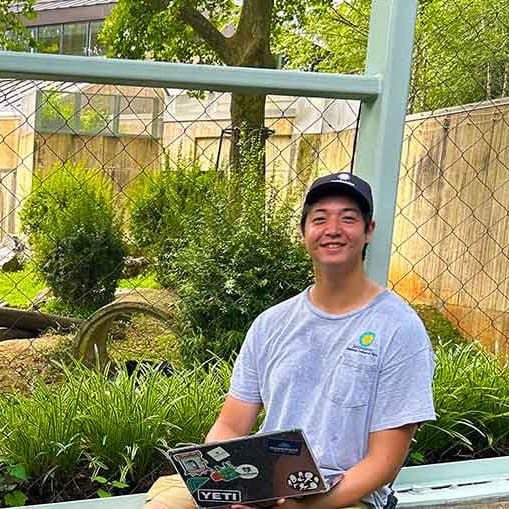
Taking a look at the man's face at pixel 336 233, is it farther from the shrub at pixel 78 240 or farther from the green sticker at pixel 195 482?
the shrub at pixel 78 240

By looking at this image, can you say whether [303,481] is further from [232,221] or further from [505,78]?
[505,78]

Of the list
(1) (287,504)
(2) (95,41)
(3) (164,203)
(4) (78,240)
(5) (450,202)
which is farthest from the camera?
(2) (95,41)

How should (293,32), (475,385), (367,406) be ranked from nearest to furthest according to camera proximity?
(367,406) → (475,385) → (293,32)

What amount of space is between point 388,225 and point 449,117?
1.97 m

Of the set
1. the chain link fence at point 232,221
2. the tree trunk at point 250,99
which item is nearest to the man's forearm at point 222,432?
the chain link fence at point 232,221

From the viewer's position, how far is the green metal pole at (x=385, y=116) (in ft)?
6.79

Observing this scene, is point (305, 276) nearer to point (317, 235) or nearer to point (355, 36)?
point (317, 235)

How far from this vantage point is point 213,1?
5988 mm

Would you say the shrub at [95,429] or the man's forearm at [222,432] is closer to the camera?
the man's forearm at [222,432]

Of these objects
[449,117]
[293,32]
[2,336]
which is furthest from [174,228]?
[293,32]

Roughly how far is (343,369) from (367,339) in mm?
81

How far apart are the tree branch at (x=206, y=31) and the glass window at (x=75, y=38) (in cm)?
263

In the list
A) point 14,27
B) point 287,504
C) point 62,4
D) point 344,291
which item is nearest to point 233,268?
point 344,291

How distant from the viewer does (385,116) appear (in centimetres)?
210
